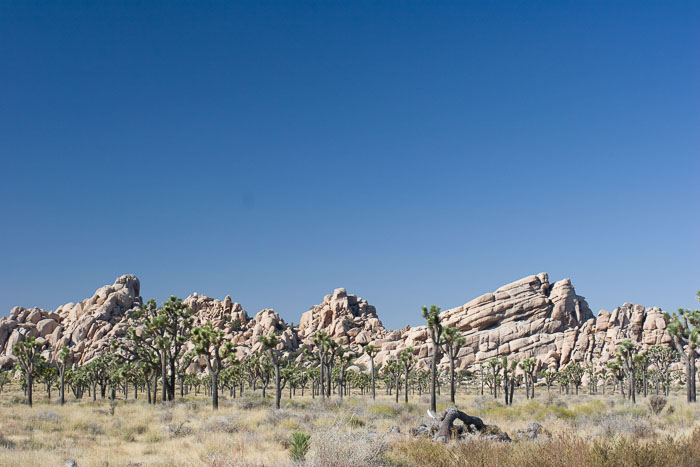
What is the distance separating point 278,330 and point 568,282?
81.7m

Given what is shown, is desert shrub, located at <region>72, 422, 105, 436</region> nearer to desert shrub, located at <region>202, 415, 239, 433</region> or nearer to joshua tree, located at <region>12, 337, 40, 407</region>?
desert shrub, located at <region>202, 415, 239, 433</region>

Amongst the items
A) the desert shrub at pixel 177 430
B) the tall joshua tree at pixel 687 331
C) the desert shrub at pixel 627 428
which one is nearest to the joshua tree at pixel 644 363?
the tall joshua tree at pixel 687 331

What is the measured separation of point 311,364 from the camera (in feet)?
384

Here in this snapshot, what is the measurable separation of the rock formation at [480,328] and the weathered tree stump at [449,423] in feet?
321

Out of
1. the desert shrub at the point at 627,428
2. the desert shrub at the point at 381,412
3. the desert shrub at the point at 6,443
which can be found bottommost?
the desert shrub at the point at 381,412

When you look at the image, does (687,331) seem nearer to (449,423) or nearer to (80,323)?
(449,423)

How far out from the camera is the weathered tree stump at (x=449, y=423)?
15203mm

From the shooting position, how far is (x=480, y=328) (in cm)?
12650

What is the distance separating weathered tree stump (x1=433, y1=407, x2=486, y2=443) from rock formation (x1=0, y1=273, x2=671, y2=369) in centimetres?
9770

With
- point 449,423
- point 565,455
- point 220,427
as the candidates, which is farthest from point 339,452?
point 220,427

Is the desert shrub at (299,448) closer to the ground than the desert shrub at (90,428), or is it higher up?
higher up

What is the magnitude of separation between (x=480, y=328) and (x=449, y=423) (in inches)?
4585

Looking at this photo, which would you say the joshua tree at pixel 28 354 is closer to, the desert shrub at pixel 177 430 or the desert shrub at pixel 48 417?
the desert shrub at pixel 48 417

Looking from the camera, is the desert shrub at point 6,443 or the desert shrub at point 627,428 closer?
the desert shrub at point 6,443
